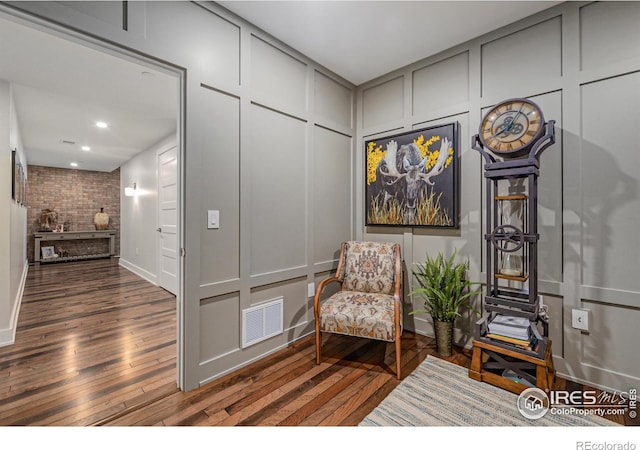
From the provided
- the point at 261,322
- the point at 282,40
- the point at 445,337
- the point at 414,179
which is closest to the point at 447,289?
the point at 445,337

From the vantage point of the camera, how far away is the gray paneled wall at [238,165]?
190cm

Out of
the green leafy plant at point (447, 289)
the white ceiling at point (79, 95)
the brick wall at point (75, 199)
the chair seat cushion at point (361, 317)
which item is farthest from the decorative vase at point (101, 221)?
the green leafy plant at point (447, 289)

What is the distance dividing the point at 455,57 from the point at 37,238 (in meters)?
9.27

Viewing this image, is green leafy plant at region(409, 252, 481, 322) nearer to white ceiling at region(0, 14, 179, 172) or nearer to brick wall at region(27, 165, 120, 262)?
white ceiling at region(0, 14, 179, 172)

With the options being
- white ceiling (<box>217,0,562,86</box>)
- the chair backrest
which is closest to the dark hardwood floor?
the chair backrest

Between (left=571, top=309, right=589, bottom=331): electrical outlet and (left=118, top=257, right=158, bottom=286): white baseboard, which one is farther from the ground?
(left=571, top=309, right=589, bottom=331): electrical outlet

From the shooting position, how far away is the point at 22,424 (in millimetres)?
1657

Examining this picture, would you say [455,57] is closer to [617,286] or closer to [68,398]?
[617,286]

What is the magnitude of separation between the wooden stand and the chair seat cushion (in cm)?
60

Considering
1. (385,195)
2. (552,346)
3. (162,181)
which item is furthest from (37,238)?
(552,346)

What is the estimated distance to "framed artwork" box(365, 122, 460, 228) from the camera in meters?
2.59

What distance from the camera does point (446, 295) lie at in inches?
96.0

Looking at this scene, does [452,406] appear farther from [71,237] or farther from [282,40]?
[71,237]

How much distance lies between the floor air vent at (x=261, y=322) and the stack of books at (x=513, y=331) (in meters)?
1.61
